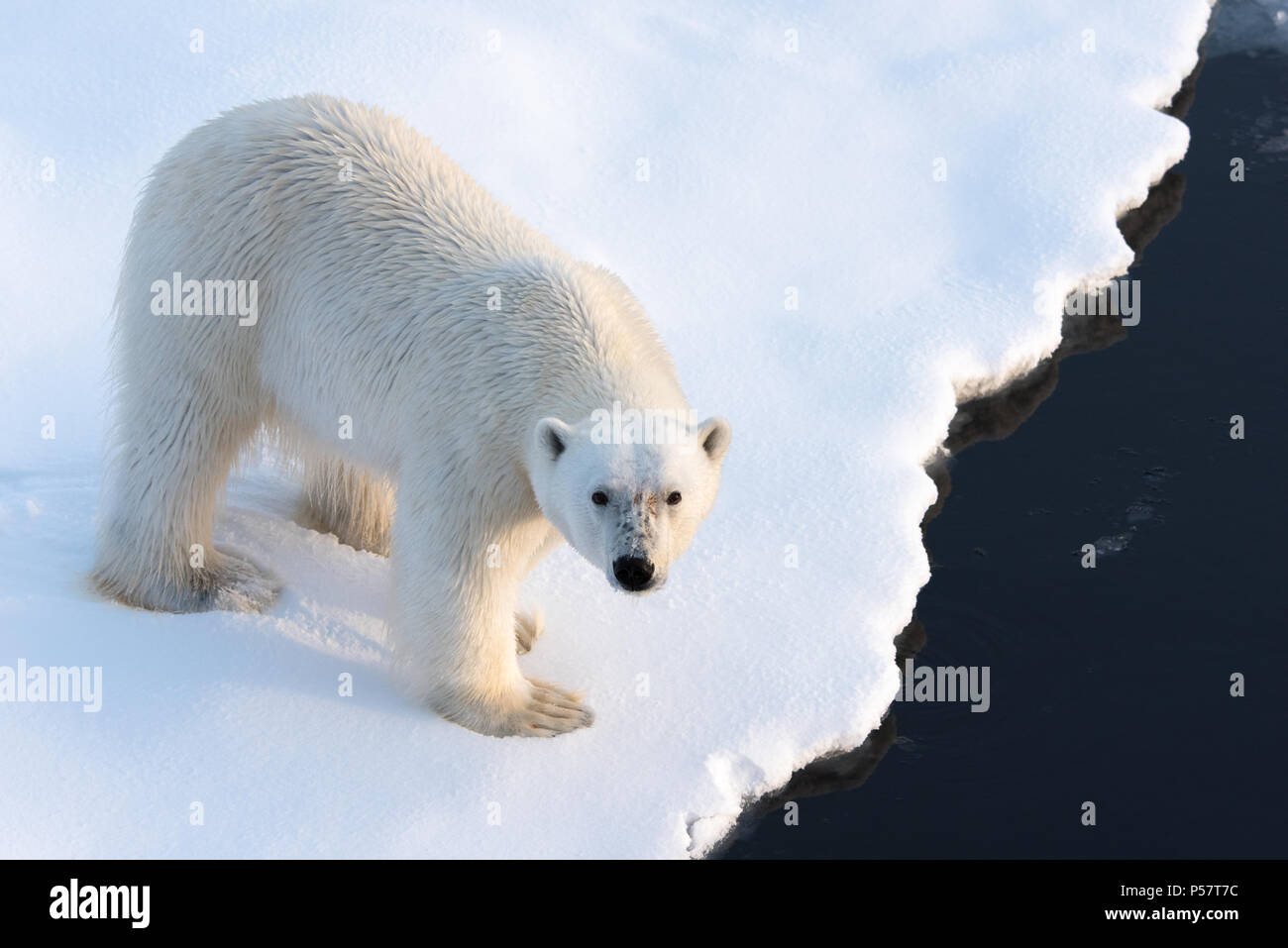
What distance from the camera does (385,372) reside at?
570cm

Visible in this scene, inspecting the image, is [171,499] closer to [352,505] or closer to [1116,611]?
[352,505]

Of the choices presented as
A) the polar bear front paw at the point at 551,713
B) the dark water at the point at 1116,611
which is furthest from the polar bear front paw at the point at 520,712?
the dark water at the point at 1116,611

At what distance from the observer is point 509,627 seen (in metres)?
5.78

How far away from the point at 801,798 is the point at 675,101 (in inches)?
203

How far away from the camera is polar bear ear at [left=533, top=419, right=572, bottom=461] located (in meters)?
5.02

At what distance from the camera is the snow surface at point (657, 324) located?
5.63 metres

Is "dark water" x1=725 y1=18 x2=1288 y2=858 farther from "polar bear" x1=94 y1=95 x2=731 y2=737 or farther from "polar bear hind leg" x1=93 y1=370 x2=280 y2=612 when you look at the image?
"polar bear hind leg" x1=93 y1=370 x2=280 y2=612

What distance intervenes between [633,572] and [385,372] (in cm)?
136

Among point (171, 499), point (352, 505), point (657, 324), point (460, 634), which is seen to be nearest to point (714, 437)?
point (460, 634)

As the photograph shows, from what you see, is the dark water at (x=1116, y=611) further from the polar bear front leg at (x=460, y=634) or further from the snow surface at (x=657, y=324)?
the polar bear front leg at (x=460, y=634)

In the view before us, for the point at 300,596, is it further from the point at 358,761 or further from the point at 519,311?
the point at 519,311

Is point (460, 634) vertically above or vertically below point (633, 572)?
below

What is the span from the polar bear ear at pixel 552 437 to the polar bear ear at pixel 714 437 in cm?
43

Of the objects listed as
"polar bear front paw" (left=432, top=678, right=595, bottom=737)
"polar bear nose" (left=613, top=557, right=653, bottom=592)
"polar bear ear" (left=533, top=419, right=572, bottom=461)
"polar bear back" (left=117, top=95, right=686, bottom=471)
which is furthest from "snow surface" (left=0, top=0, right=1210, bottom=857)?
"polar bear ear" (left=533, top=419, right=572, bottom=461)
